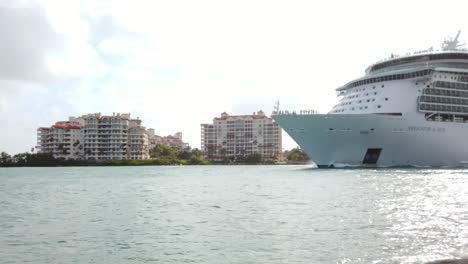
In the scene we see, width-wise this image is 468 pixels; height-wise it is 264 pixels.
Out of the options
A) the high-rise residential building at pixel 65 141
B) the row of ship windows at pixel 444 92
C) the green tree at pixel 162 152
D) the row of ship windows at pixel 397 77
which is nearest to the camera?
the row of ship windows at pixel 444 92

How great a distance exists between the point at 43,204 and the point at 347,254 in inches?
914

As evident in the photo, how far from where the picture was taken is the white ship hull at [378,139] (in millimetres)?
58719

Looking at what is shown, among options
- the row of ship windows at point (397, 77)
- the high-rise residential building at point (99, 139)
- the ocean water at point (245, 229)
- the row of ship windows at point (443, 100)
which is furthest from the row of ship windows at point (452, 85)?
the high-rise residential building at point (99, 139)

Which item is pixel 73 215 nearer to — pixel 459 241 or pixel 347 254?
pixel 347 254

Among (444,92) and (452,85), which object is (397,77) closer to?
(444,92)

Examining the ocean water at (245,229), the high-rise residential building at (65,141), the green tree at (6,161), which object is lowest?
the ocean water at (245,229)

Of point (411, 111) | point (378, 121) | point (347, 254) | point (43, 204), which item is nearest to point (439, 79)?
point (411, 111)

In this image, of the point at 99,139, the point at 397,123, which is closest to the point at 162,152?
the point at 99,139

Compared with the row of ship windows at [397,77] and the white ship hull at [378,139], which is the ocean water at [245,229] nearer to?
the white ship hull at [378,139]

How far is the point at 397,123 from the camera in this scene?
59.5m

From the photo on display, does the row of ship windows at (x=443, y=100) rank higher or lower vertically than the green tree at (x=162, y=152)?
higher

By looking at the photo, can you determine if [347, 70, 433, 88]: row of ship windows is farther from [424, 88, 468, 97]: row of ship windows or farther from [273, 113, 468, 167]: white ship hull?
[273, 113, 468, 167]: white ship hull

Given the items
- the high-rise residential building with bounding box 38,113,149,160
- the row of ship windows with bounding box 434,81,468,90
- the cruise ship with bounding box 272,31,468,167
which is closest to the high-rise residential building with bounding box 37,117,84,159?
the high-rise residential building with bounding box 38,113,149,160

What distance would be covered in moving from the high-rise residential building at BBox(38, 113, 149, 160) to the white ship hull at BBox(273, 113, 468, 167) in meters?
124
